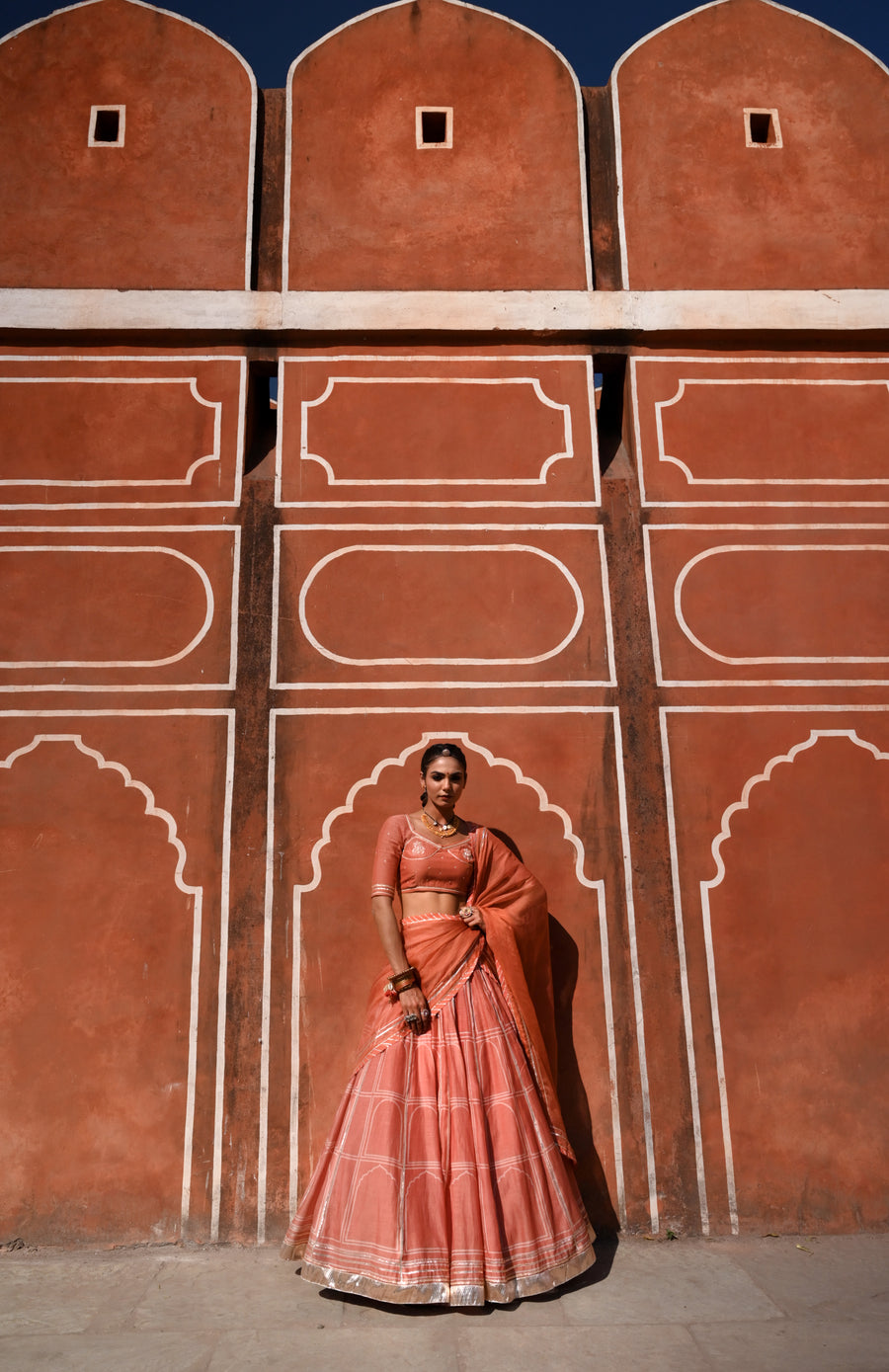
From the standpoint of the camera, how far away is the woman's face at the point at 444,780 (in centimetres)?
437

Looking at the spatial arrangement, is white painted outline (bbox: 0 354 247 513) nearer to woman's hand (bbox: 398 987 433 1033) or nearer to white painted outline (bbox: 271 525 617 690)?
white painted outline (bbox: 271 525 617 690)

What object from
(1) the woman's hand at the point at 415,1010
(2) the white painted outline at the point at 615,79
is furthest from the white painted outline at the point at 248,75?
(1) the woman's hand at the point at 415,1010

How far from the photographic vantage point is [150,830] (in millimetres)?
4883

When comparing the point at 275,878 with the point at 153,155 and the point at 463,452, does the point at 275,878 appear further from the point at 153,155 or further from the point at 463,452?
the point at 153,155

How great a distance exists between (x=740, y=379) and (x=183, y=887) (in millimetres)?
3681

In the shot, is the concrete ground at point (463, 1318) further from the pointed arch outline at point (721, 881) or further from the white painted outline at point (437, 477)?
the white painted outline at point (437, 477)

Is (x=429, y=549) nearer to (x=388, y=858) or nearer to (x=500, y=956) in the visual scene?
(x=388, y=858)

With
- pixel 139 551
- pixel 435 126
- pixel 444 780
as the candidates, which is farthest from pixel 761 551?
pixel 139 551

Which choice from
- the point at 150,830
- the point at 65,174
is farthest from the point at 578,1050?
the point at 65,174

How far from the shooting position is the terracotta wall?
4598mm

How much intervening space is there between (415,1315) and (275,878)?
1.82 meters

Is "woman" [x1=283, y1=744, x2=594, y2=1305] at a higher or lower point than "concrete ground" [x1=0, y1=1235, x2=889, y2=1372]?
higher

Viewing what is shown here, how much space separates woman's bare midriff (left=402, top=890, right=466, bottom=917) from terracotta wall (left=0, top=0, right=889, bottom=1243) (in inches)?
17.6

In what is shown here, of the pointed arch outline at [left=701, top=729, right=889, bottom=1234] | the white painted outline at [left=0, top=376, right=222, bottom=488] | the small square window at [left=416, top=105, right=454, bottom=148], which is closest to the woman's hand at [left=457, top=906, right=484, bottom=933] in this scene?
the pointed arch outline at [left=701, top=729, right=889, bottom=1234]
